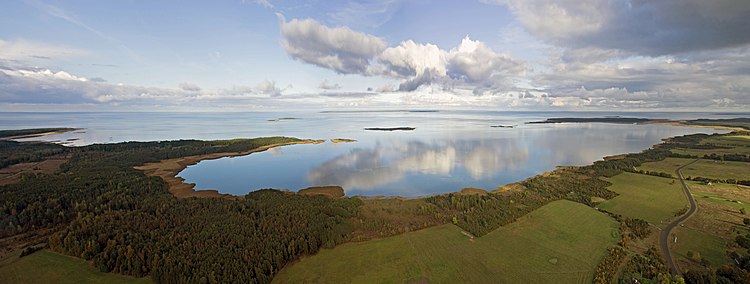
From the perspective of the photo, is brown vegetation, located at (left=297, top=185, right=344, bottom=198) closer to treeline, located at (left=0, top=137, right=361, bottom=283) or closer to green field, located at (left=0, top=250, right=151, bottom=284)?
treeline, located at (left=0, top=137, right=361, bottom=283)

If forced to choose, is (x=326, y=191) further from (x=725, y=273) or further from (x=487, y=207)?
(x=725, y=273)

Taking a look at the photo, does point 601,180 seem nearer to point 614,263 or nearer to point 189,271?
point 614,263

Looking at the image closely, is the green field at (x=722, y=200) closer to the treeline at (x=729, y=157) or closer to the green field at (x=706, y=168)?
the green field at (x=706, y=168)

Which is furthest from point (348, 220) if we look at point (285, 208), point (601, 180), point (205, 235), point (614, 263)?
point (601, 180)

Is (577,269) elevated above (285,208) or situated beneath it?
situated beneath

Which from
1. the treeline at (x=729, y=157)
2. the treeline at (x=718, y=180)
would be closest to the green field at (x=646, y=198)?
the treeline at (x=718, y=180)

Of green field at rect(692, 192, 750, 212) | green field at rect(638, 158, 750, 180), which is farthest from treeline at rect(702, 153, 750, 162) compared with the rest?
green field at rect(692, 192, 750, 212)
